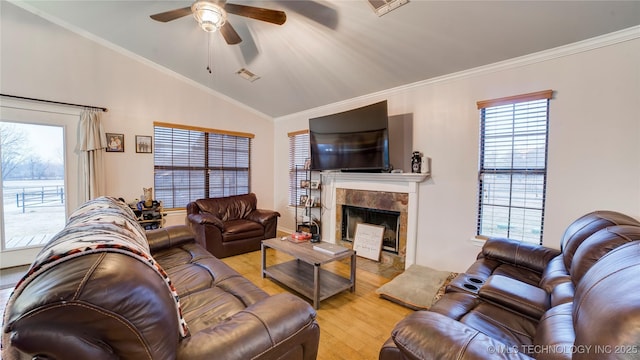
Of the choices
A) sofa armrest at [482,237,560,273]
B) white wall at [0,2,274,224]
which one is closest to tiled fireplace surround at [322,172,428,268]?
sofa armrest at [482,237,560,273]

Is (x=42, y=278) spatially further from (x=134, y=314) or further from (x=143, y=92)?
(x=143, y=92)

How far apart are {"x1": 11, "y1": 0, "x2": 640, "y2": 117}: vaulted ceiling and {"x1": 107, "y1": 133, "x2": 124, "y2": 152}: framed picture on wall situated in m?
1.35

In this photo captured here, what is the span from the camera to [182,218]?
462 cm

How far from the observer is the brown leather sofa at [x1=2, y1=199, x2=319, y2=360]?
677mm

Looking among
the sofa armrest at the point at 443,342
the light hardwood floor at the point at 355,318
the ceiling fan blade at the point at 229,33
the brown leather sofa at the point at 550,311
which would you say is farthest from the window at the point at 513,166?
the ceiling fan blade at the point at 229,33

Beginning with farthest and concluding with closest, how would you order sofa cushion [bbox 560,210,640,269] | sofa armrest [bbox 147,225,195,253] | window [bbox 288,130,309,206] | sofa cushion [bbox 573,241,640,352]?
1. window [bbox 288,130,309,206]
2. sofa armrest [bbox 147,225,195,253]
3. sofa cushion [bbox 560,210,640,269]
4. sofa cushion [bbox 573,241,640,352]

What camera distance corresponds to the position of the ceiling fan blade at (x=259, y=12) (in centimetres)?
200

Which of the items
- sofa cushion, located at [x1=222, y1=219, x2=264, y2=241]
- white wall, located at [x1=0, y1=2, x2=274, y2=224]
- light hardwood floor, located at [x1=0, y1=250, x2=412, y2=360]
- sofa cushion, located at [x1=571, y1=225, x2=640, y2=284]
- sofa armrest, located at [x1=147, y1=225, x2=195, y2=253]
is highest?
white wall, located at [x1=0, y1=2, x2=274, y2=224]

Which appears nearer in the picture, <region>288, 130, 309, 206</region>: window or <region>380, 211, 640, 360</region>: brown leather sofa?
<region>380, 211, 640, 360</region>: brown leather sofa

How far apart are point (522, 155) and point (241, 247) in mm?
3810

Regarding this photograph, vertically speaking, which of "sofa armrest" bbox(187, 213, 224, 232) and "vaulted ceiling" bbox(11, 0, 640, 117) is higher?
"vaulted ceiling" bbox(11, 0, 640, 117)

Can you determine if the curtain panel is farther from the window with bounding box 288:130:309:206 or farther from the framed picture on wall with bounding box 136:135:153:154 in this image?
the window with bounding box 288:130:309:206

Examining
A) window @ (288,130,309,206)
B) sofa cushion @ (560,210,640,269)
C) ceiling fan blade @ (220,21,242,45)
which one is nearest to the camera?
sofa cushion @ (560,210,640,269)

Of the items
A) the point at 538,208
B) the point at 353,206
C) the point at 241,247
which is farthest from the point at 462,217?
the point at 241,247
